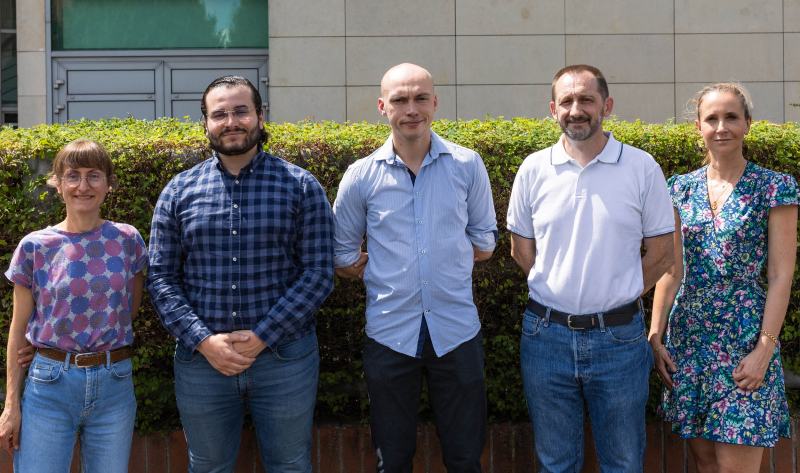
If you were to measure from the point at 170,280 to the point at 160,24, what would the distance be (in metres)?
7.28

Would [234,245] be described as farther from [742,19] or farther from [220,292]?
[742,19]

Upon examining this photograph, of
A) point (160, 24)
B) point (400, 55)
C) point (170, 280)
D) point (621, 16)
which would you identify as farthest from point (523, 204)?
point (160, 24)

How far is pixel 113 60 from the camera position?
29.3 ft

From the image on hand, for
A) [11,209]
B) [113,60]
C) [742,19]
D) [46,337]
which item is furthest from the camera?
[113,60]

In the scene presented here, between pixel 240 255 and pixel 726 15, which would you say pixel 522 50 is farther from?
pixel 240 255

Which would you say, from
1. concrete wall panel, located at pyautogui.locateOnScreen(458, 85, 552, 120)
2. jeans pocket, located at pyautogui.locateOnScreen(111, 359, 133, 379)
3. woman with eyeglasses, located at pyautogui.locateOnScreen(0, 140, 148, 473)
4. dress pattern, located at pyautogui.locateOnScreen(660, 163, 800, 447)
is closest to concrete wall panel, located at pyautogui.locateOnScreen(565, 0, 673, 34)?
concrete wall panel, located at pyautogui.locateOnScreen(458, 85, 552, 120)

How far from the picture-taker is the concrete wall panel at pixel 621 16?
8328 millimetres

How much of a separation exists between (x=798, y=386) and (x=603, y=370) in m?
1.94

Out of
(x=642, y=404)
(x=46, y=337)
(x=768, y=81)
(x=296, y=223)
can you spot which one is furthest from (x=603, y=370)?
(x=768, y=81)

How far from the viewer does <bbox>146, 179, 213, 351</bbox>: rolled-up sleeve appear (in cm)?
273

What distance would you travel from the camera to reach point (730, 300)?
9.74 feet

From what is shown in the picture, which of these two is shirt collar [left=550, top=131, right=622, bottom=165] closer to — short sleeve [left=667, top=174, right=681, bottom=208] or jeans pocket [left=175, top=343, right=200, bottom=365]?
short sleeve [left=667, top=174, right=681, bottom=208]

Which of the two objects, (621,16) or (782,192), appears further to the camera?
(621,16)

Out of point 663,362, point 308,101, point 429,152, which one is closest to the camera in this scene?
point 429,152
